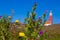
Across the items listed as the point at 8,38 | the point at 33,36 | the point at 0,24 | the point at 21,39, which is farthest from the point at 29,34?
the point at 21,39

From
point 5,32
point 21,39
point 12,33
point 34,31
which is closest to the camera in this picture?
point 21,39

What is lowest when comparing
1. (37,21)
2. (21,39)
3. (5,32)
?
(21,39)

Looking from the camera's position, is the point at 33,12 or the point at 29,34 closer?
the point at 29,34

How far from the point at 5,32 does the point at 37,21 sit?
2.82ft

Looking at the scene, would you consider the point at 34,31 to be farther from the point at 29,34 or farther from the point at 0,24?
the point at 0,24

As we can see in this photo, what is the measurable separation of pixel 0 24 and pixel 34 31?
0.62m

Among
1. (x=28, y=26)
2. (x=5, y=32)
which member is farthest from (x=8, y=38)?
(x=28, y=26)

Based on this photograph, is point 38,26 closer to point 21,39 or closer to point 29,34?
point 29,34

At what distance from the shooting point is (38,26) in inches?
167

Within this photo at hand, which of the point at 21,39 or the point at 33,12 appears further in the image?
the point at 33,12

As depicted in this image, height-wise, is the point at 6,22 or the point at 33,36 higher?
the point at 6,22

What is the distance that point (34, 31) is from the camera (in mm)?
3902

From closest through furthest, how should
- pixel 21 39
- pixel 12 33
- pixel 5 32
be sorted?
pixel 21 39 < pixel 5 32 < pixel 12 33

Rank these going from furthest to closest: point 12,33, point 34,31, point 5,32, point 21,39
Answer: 1. point 12,33
2. point 34,31
3. point 5,32
4. point 21,39
